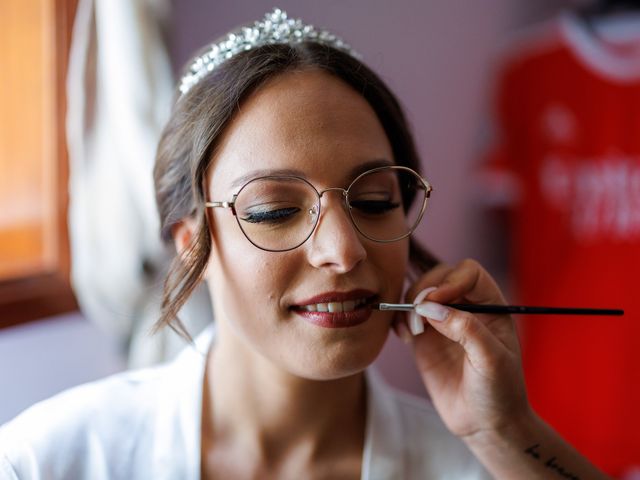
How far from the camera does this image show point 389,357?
192 centimetres

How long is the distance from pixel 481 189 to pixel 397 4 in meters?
0.62

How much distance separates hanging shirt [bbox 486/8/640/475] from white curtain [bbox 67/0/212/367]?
1060 mm

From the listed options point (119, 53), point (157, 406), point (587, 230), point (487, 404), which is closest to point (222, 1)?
point (119, 53)

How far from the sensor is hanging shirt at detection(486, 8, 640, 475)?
5.65ft

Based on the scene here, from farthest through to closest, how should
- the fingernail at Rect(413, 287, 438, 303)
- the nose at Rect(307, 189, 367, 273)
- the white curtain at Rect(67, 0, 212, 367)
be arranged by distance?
the white curtain at Rect(67, 0, 212, 367) < the fingernail at Rect(413, 287, 438, 303) < the nose at Rect(307, 189, 367, 273)

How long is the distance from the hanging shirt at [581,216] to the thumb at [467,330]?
1.02 m

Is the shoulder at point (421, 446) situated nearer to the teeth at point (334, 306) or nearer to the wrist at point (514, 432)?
the wrist at point (514, 432)

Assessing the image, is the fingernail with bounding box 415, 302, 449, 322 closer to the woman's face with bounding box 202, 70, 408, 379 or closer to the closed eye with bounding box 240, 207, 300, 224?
the woman's face with bounding box 202, 70, 408, 379

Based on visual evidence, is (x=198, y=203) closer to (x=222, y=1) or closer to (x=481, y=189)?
(x=222, y=1)

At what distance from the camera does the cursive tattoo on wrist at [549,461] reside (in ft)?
2.90

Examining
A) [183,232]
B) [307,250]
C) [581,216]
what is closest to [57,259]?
[183,232]

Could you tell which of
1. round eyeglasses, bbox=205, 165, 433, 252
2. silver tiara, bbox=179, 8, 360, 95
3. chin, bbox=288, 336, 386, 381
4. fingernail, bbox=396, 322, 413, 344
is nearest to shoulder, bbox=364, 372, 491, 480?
fingernail, bbox=396, 322, 413, 344

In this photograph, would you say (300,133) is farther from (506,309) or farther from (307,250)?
(506,309)

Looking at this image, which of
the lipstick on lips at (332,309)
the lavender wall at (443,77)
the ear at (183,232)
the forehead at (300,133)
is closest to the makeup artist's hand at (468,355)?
the lipstick on lips at (332,309)
